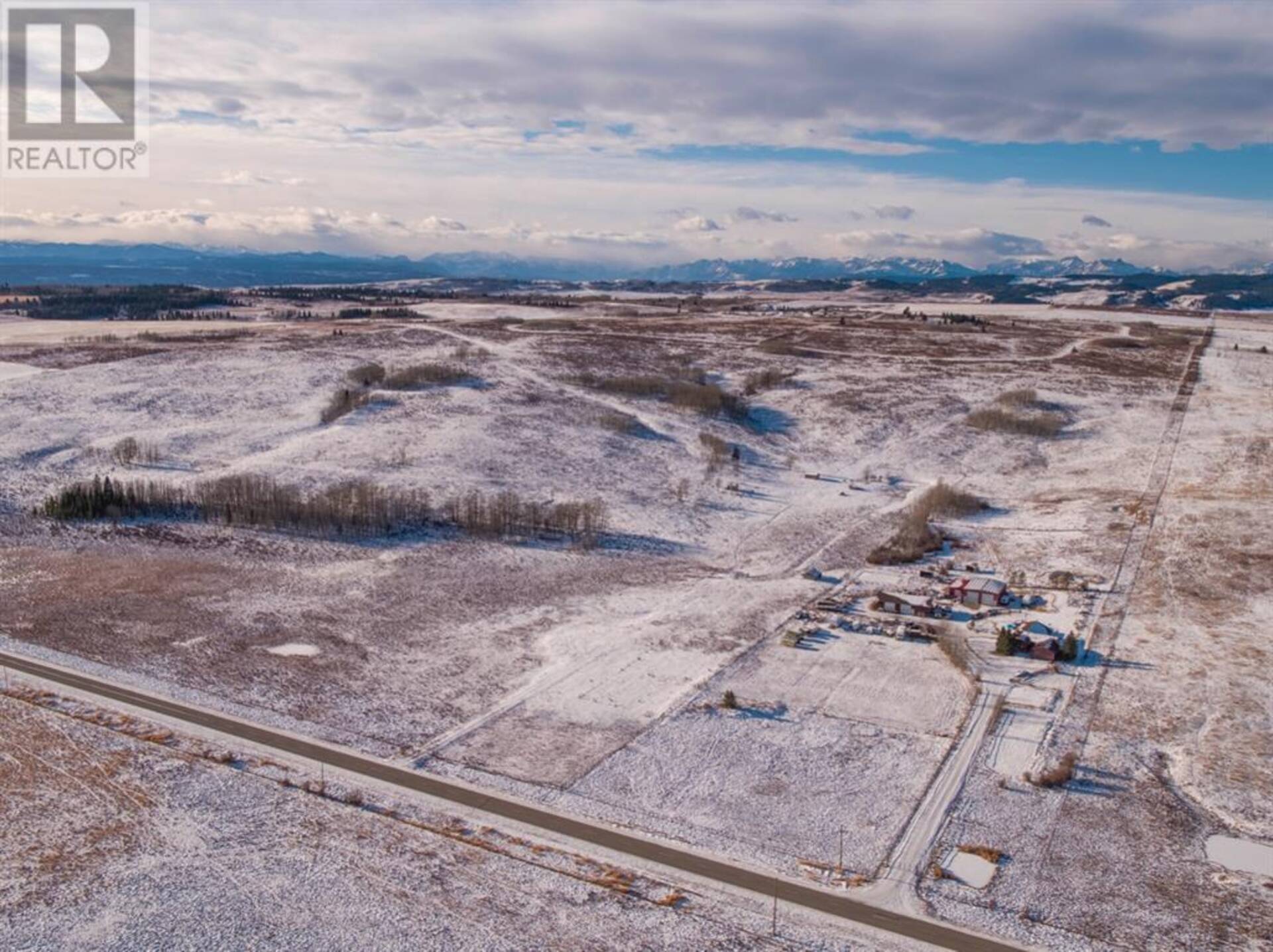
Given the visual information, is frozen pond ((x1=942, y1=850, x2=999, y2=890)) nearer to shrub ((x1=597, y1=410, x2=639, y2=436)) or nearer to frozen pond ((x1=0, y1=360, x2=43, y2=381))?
shrub ((x1=597, y1=410, x2=639, y2=436))

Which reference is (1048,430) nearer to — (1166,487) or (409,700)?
(1166,487)

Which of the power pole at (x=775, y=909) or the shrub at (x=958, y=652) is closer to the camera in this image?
the power pole at (x=775, y=909)

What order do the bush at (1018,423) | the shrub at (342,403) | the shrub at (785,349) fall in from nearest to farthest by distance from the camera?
the shrub at (342,403) < the bush at (1018,423) < the shrub at (785,349)

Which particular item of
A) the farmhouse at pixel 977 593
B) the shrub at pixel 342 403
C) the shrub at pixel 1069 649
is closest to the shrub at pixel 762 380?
the shrub at pixel 342 403

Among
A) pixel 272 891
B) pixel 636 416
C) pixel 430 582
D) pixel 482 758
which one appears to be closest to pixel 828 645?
pixel 482 758

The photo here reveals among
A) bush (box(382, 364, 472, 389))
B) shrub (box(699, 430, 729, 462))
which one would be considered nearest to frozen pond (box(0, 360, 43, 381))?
bush (box(382, 364, 472, 389))

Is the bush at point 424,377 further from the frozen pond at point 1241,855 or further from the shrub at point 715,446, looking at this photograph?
the frozen pond at point 1241,855

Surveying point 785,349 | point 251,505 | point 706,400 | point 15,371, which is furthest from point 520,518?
point 785,349
